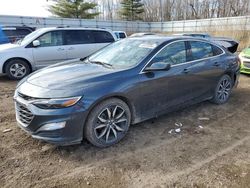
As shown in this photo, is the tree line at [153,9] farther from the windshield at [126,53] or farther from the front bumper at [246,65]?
the windshield at [126,53]

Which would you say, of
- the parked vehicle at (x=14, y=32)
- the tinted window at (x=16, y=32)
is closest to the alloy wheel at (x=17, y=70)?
the parked vehicle at (x=14, y=32)

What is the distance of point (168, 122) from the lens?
14.1ft

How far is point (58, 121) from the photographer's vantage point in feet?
9.78

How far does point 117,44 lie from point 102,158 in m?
2.33

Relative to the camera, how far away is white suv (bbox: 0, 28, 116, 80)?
24.5 ft

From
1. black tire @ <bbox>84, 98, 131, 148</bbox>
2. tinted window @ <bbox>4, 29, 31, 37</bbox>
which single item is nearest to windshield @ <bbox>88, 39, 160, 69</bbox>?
black tire @ <bbox>84, 98, 131, 148</bbox>

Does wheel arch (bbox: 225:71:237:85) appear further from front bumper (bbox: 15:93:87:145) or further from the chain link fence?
the chain link fence

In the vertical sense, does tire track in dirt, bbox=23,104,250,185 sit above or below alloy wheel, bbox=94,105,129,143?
below

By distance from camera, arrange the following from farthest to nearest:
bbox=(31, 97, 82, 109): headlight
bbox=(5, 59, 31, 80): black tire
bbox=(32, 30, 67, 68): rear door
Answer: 1. bbox=(32, 30, 67, 68): rear door
2. bbox=(5, 59, 31, 80): black tire
3. bbox=(31, 97, 82, 109): headlight

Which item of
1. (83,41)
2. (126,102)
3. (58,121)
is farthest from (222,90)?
(83,41)

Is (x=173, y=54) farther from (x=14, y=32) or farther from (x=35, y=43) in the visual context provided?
(x=14, y=32)

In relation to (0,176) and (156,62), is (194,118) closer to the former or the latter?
(156,62)

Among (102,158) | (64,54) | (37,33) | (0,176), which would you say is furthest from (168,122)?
(37,33)

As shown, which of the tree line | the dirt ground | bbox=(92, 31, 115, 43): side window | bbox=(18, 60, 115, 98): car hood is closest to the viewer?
the dirt ground
